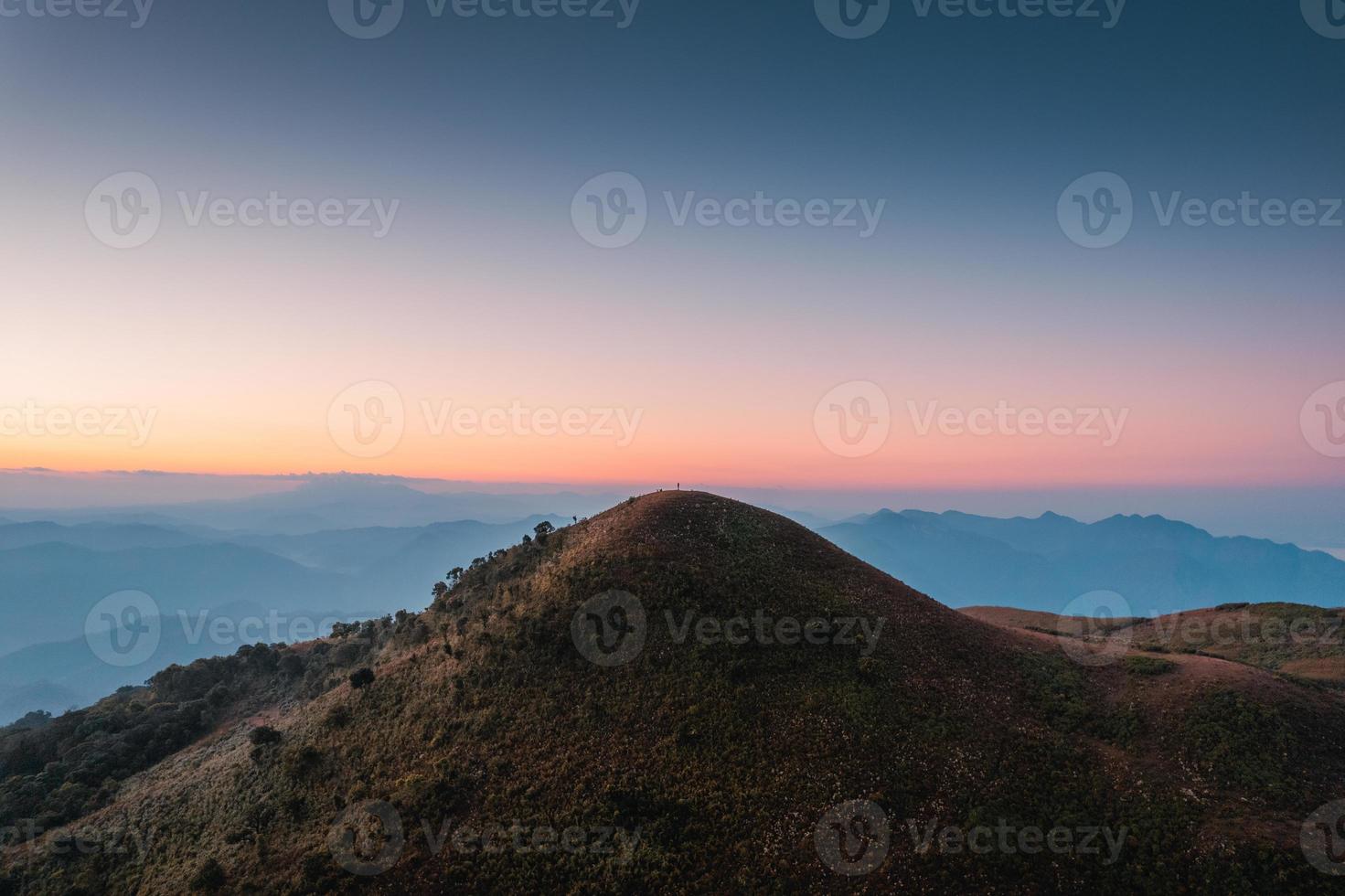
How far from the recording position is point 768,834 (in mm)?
32469

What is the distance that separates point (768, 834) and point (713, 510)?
3761 centimetres

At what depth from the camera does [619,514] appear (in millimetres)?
68125

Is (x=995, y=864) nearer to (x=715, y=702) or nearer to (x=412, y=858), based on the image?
(x=715, y=702)

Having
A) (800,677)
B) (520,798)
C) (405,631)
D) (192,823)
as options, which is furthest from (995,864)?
(405,631)

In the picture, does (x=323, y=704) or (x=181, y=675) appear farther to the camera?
(x=181, y=675)

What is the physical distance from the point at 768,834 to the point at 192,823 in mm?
39980

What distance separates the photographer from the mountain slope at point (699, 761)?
3117cm

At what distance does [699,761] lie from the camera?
3741 centimetres

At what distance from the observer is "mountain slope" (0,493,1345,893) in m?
31.2

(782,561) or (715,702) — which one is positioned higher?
(782,561)

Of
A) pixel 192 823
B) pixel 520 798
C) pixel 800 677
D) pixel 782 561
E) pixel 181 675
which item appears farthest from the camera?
pixel 181 675

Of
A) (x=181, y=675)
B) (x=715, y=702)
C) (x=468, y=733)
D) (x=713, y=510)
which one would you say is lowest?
(x=181, y=675)

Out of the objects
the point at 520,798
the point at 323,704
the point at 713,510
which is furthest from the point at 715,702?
the point at 323,704

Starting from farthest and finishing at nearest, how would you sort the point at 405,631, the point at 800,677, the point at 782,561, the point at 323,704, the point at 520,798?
the point at 405,631, the point at 782,561, the point at 323,704, the point at 800,677, the point at 520,798
